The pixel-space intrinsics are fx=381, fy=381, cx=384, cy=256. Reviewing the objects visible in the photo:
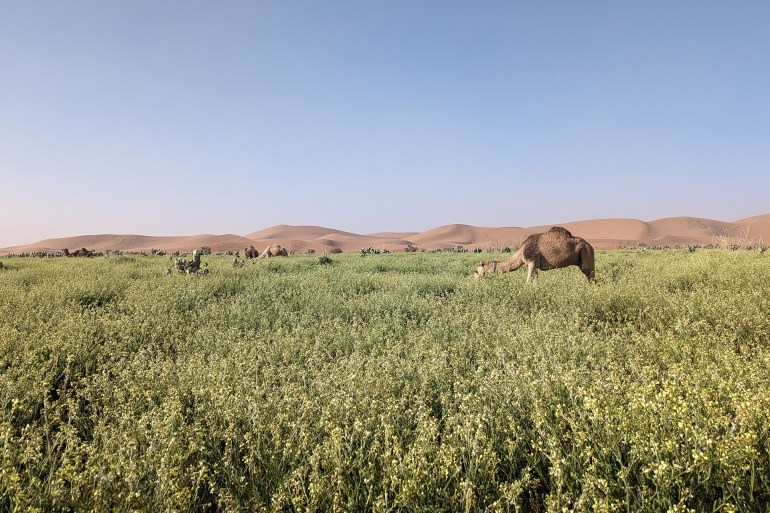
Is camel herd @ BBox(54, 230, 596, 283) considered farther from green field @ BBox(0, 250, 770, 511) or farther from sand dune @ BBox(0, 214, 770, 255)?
sand dune @ BBox(0, 214, 770, 255)

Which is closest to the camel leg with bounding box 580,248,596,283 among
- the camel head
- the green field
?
the green field

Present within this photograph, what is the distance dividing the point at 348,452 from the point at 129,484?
131 centimetres

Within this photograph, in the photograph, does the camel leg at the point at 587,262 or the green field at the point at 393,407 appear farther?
the camel leg at the point at 587,262

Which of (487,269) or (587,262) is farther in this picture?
(487,269)

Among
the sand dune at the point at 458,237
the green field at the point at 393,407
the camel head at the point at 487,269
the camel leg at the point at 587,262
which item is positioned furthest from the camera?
the sand dune at the point at 458,237

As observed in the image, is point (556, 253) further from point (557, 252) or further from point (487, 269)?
point (487, 269)

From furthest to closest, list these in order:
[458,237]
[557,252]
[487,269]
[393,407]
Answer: [458,237] → [487,269] → [557,252] → [393,407]

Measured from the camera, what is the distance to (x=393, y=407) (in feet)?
9.27

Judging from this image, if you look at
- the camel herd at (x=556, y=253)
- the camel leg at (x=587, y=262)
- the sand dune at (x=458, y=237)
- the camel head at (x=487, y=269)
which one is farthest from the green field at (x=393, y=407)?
the sand dune at (x=458, y=237)

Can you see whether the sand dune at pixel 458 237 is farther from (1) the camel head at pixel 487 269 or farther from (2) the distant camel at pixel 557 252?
(2) the distant camel at pixel 557 252

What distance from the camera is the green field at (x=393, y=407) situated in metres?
2.13

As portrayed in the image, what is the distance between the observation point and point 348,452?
2.68 meters

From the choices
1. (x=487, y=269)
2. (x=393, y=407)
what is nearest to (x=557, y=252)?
(x=487, y=269)

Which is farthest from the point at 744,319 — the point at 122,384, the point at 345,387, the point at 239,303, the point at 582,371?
the point at 239,303
